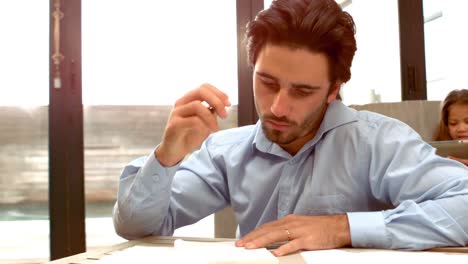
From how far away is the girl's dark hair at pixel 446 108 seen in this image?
2.02 meters

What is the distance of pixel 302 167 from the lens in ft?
3.66

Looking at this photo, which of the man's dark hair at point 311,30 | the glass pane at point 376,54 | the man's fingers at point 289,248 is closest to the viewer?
the man's fingers at point 289,248

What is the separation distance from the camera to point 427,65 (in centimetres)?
278

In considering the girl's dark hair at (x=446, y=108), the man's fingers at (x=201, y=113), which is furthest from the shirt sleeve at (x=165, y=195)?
the girl's dark hair at (x=446, y=108)

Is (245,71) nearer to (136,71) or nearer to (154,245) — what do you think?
(136,71)

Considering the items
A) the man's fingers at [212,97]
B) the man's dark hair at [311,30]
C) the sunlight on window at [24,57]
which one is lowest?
the man's fingers at [212,97]

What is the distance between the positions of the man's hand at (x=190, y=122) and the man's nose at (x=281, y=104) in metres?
0.19

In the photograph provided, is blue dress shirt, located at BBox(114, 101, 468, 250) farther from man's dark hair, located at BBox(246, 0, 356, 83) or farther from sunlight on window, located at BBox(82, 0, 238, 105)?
sunlight on window, located at BBox(82, 0, 238, 105)

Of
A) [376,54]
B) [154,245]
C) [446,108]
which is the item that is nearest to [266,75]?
[154,245]

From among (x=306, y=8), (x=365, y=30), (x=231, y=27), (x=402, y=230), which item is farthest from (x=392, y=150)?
(x=365, y=30)

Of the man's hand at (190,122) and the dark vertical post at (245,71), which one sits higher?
the dark vertical post at (245,71)

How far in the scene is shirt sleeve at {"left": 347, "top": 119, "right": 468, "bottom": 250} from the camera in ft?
2.82

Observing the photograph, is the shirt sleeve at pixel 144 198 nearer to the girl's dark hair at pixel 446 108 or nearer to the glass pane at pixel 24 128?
the girl's dark hair at pixel 446 108

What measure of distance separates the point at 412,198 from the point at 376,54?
218 centimetres
